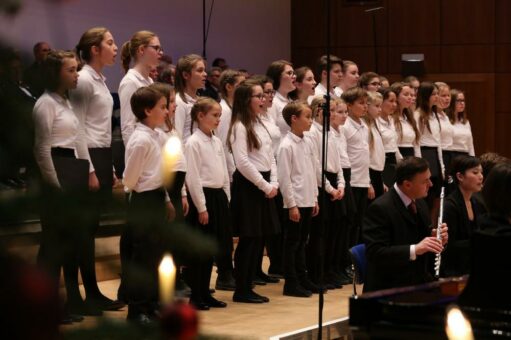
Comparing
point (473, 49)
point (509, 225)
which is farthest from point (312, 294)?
point (473, 49)

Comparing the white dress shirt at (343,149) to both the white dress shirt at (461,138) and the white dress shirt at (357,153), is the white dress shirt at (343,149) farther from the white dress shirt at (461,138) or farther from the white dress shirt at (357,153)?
the white dress shirt at (461,138)

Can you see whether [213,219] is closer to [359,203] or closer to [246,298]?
[246,298]

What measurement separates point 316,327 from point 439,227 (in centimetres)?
104

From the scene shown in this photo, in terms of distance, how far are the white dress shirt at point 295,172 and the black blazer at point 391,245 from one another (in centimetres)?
185

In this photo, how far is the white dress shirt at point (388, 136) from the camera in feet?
24.7

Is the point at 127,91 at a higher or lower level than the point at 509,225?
higher

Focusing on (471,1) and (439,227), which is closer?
(439,227)

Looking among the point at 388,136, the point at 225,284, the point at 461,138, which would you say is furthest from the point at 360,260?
the point at 461,138

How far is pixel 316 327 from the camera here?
16.1ft

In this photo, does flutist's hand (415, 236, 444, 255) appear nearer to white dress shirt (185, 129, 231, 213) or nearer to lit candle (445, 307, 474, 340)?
lit candle (445, 307, 474, 340)

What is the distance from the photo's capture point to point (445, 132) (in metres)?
8.46

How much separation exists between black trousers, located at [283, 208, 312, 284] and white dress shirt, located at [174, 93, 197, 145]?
0.94 meters

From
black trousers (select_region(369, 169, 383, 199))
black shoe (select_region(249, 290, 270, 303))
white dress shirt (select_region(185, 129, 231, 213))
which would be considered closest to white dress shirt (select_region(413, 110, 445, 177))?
black trousers (select_region(369, 169, 383, 199))

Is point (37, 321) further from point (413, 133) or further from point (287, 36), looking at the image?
point (287, 36)
